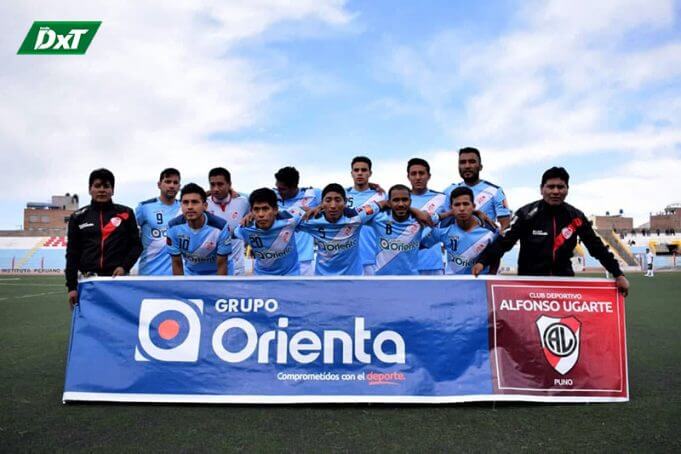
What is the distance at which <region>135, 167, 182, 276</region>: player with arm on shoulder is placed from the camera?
604 centimetres

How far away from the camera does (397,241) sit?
5312 mm

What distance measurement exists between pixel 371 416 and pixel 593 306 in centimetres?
221

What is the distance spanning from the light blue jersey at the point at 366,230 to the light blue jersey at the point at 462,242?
1.10m

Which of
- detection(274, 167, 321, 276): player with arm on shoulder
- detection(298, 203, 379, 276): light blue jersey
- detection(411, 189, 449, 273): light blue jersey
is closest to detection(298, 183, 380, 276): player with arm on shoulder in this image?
detection(298, 203, 379, 276): light blue jersey

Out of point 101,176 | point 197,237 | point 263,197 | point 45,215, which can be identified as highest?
point 45,215

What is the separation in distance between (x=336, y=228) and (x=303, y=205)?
1033 mm

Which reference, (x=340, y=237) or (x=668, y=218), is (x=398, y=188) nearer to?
(x=340, y=237)

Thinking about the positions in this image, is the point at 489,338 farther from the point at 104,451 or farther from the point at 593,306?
the point at 104,451

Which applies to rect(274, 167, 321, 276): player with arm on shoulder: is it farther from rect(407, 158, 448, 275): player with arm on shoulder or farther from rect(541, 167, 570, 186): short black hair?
rect(541, 167, 570, 186): short black hair

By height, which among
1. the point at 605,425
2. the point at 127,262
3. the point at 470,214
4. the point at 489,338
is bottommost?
the point at 605,425

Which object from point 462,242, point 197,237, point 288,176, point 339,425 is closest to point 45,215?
point 288,176

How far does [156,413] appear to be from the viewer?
363 cm

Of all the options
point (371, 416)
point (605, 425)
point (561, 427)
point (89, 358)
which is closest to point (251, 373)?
point (371, 416)

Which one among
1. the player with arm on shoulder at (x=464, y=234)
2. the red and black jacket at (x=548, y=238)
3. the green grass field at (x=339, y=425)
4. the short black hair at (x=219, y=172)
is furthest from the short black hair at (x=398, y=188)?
the green grass field at (x=339, y=425)
